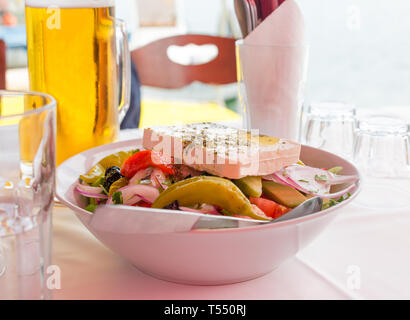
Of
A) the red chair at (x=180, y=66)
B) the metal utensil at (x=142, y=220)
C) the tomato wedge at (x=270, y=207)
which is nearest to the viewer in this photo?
the metal utensil at (x=142, y=220)

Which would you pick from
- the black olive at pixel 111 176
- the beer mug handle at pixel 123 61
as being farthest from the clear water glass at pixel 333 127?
the black olive at pixel 111 176

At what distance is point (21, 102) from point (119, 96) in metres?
0.59

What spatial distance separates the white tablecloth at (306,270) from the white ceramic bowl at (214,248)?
0.02m

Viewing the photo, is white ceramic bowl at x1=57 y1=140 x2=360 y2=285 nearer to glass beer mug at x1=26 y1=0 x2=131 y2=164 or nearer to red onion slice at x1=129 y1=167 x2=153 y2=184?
red onion slice at x1=129 y1=167 x2=153 y2=184

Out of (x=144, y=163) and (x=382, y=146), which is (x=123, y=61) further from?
(x=382, y=146)

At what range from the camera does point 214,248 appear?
518mm

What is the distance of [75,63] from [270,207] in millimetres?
477

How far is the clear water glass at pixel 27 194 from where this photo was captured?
41 centimetres

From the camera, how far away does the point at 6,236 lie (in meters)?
0.45

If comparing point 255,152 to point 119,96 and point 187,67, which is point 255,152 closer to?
point 119,96

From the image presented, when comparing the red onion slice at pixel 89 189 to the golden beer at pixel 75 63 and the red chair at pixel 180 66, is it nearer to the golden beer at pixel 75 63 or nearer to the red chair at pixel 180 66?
the golden beer at pixel 75 63

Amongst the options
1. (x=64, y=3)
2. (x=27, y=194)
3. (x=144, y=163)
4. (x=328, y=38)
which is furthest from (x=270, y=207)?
(x=328, y=38)

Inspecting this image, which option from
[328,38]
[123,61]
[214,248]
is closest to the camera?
[214,248]
